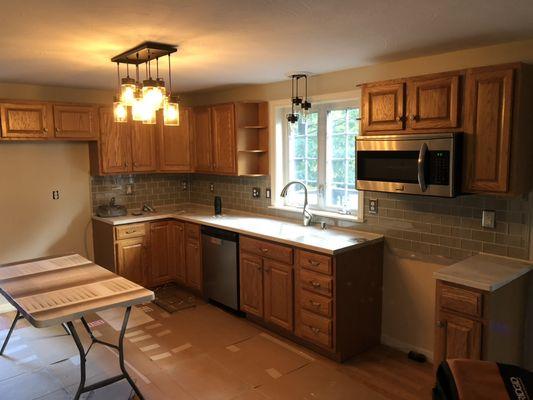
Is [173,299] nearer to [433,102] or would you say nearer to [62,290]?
[62,290]

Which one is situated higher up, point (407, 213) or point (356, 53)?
point (356, 53)

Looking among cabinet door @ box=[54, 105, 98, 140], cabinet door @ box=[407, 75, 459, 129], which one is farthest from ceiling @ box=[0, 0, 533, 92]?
cabinet door @ box=[54, 105, 98, 140]

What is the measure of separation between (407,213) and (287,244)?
98cm

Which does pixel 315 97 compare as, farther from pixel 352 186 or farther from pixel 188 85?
pixel 188 85

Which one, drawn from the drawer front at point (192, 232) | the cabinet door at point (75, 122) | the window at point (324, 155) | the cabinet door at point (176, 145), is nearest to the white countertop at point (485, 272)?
the window at point (324, 155)

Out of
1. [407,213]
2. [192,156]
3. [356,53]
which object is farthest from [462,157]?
[192,156]

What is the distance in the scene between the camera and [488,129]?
265cm

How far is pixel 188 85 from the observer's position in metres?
4.60

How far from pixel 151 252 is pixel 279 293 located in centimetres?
186

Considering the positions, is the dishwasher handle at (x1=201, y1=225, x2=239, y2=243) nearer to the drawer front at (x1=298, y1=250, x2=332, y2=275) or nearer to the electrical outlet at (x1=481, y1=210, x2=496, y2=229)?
the drawer front at (x1=298, y1=250, x2=332, y2=275)

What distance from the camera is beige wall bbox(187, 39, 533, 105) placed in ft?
9.16

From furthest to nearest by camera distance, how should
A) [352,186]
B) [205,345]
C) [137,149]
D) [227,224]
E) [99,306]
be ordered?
[137,149], [227,224], [352,186], [205,345], [99,306]

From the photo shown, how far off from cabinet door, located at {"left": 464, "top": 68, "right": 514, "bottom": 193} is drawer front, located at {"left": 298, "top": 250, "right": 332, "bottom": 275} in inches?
43.6

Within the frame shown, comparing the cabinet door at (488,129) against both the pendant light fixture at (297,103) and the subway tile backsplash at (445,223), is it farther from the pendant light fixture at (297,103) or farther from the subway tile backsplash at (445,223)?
the pendant light fixture at (297,103)
